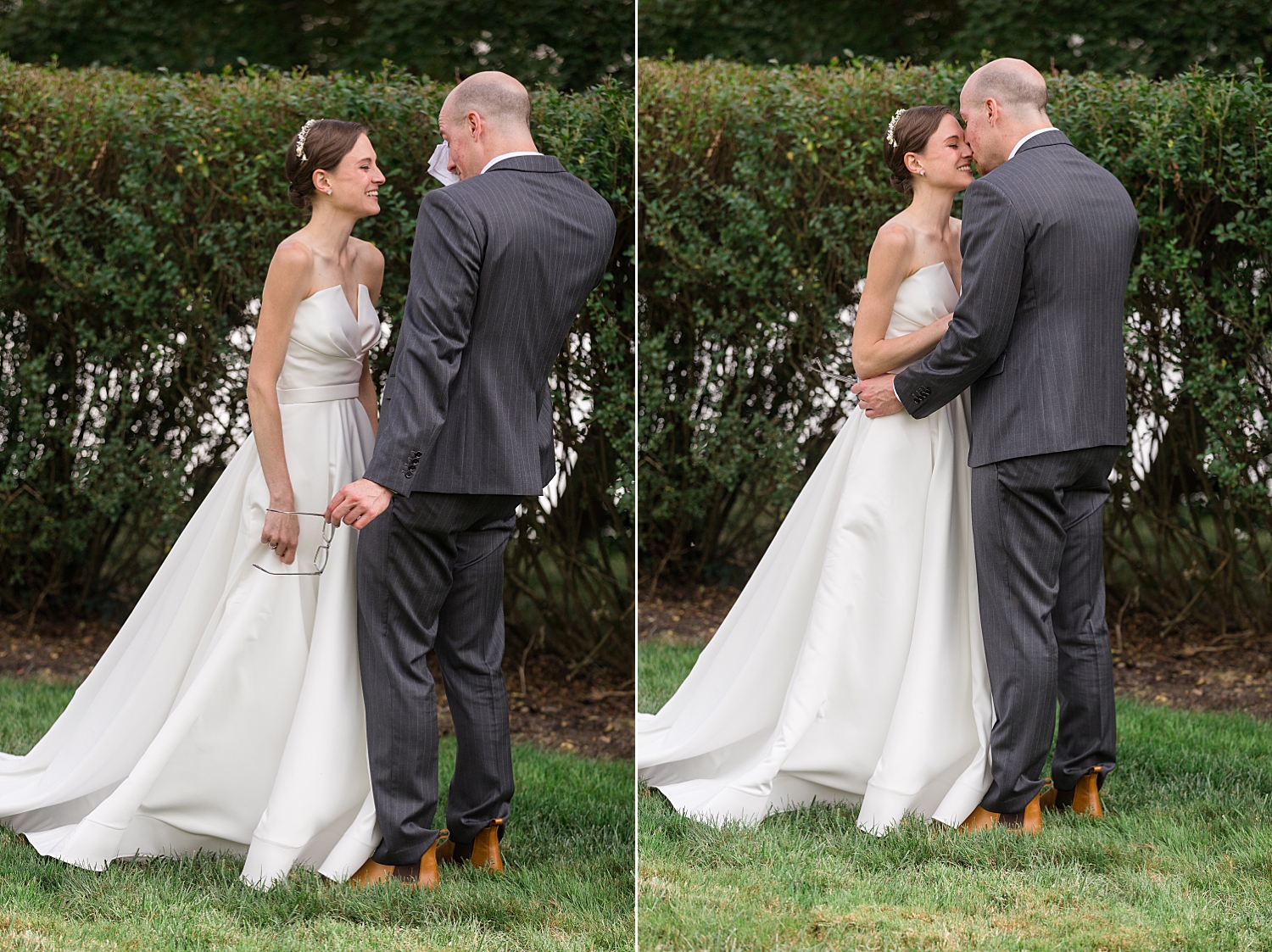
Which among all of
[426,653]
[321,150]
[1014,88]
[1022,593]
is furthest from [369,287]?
[1022,593]

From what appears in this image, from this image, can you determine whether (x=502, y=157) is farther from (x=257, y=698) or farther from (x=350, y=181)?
(x=257, y=698)

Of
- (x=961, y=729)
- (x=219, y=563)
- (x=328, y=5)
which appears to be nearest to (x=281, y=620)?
(x=219, y=563)

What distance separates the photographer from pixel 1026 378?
305 cm

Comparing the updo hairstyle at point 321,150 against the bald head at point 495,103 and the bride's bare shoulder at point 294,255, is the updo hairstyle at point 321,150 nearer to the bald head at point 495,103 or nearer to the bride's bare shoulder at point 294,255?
the bride's bare shoulder at point 294,255

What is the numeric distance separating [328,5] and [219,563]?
6188 millimetres

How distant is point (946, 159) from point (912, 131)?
0.11 metres

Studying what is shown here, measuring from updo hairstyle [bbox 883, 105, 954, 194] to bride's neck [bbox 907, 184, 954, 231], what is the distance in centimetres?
5

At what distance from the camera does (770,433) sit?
10.9 feet

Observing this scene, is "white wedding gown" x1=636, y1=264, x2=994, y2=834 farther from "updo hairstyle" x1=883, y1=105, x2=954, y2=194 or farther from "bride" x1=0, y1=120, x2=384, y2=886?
"bride" x1=0, y1=120, x2=384, y2=886

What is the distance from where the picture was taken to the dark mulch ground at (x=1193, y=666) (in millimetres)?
4621

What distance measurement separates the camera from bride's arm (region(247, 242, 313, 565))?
9.79 feet

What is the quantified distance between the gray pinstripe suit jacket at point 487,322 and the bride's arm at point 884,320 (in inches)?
30.5

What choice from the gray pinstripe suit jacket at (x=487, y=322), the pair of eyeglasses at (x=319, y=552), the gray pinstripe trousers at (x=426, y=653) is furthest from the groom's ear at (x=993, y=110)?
the pair of eyeglasses at (x=319, y=552)

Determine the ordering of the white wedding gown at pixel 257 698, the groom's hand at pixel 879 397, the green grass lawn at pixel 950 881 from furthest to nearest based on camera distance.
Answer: the groom's hand at pixel 879 397 → the white wedding gown at pixel 257 698 → the green grass lawn at pixel 950 881
